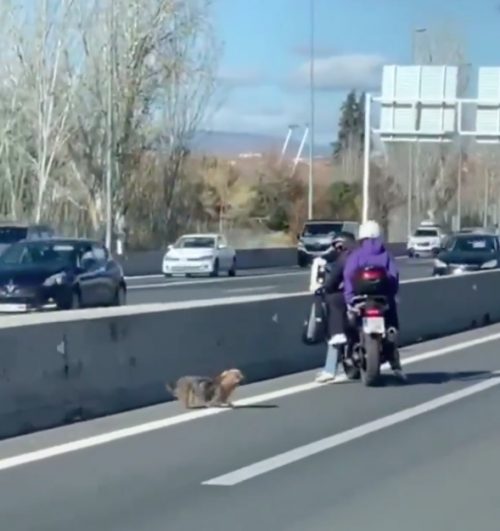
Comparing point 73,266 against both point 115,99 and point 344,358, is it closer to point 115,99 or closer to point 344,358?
point 344,358

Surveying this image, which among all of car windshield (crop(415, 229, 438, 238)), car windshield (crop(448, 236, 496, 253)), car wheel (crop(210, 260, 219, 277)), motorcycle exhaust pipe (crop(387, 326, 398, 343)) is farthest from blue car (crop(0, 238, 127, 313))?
car windshield (crop(415, 229, 438, 238))

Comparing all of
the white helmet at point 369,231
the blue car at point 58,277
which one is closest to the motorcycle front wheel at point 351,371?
the white helmet at point 369,231

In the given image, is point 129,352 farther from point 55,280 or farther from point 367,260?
point 55,280

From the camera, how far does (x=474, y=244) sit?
143ft

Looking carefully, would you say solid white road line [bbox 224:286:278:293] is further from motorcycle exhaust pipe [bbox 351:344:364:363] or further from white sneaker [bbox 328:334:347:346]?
white sneaker [bbox 328:334:347:346]

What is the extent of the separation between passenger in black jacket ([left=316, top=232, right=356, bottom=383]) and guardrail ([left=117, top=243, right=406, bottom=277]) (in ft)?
121

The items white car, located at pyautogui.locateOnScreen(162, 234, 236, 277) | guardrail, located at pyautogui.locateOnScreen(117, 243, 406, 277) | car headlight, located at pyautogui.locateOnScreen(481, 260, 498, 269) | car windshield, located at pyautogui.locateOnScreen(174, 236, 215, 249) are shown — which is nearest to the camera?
car headlight, located at pyautogui.locateOnScreen(481, 260, 498, 269)

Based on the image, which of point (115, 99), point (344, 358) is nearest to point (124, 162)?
point (115, 99)

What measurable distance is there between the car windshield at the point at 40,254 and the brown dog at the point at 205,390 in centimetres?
1348

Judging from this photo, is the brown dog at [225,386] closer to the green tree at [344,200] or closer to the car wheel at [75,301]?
the car wheel at [75,301]

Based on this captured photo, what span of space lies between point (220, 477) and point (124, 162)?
52.6 metres

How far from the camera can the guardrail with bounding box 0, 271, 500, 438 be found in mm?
14445

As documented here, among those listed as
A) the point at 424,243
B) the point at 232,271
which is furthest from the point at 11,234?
the point at 424,243

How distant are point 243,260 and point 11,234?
87.3ft
